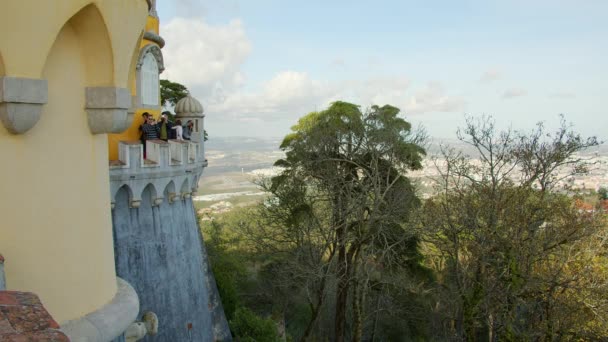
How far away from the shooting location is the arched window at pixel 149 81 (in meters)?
9.70

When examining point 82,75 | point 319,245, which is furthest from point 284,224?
point 82,75

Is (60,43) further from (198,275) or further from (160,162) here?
(198,275)

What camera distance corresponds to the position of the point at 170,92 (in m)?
18.4

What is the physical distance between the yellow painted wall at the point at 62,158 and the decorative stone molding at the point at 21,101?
0.17 feet

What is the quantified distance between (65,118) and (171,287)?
7.08 meters

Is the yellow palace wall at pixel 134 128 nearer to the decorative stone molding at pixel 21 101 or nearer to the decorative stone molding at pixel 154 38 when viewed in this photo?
the decorative stone molding at pixel 154 38

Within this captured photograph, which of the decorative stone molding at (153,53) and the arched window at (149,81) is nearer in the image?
the decorative stone molding at (153,53)

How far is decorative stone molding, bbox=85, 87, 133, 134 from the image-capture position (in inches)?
129

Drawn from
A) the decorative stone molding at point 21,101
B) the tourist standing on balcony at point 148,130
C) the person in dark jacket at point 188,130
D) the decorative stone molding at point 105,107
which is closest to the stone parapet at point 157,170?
the tourist standing on balcony at point 148,130

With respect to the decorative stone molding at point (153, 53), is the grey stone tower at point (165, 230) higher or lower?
lower

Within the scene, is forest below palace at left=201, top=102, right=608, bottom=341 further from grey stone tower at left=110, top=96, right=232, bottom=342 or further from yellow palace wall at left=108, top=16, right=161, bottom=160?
yellow palace wall at left=108, top=16, right=161, bottom=160

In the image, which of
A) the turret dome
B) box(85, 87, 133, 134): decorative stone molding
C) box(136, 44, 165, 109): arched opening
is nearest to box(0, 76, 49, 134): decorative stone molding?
box(85, 87, 133, 134): decorative stone molding

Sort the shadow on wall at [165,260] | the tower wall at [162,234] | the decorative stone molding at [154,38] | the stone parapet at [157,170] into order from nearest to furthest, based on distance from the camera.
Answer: the stone parapet at [157,170]
the tower wall at [162,234]
the shadow on wall at [165,260]
the decorative stone molding at [154,38]

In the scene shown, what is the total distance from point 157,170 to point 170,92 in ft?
33.9
